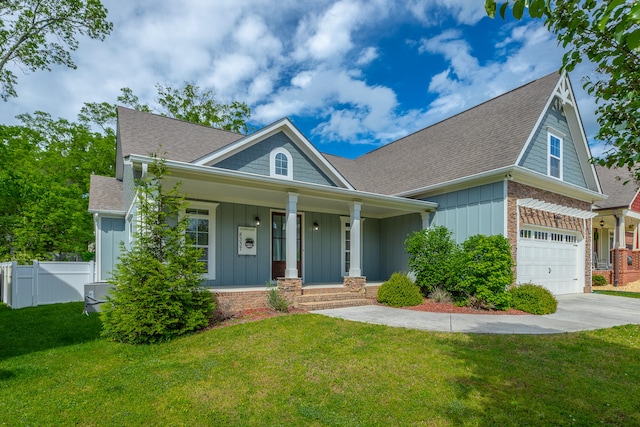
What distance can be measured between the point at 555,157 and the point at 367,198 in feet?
22.5

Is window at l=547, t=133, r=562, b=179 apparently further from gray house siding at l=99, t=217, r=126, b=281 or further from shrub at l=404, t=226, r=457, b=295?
gray house siding at l=99, t=217, r=126, b=281

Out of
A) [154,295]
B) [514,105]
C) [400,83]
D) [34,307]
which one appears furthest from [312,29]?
[34,307]

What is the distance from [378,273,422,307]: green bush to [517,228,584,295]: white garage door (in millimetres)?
3335

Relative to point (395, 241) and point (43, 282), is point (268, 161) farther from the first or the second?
point (43, 282)

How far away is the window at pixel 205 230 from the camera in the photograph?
32.5 ft

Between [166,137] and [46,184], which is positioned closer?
[166,137]

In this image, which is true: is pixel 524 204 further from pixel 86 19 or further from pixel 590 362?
pixel 86 19

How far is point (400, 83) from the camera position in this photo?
15578mm

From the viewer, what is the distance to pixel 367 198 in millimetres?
10289

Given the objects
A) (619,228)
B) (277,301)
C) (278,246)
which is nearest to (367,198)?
(278,246)

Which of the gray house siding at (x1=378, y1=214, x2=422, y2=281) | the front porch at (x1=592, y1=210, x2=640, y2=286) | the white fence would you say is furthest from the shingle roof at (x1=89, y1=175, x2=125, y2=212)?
the front porch at (x1=592, y1=210, x2=640, y2=286)

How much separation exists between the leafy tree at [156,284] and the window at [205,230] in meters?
3.17

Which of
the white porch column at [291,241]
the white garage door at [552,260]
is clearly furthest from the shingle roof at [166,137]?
the white garage door at [552,260]

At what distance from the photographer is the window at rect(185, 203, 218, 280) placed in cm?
991
